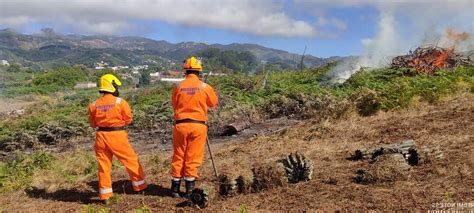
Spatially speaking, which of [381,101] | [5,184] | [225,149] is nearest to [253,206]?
[225,149]

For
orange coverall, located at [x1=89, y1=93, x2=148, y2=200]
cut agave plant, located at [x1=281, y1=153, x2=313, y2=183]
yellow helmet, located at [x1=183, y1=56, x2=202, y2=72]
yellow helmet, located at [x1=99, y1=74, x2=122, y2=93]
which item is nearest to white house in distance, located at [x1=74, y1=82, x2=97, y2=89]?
yellow helmet, located at [x1=99, y1=74, x2=122, y2=93]

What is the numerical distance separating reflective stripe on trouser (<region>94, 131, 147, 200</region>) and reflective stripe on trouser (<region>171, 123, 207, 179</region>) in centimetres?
70

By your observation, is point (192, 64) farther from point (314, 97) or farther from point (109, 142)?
point (314, 97)

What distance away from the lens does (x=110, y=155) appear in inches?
278

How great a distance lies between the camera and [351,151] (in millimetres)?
8297

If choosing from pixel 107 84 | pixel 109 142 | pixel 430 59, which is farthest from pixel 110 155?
pixel 430 59

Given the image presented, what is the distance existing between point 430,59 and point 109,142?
1328 centimetres

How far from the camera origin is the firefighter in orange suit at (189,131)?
6.69 m

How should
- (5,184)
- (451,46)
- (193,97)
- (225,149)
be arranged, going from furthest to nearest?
(451,46)
(225,149)
(5,184)
(193,97)

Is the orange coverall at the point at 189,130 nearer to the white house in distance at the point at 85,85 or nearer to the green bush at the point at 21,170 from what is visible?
the green bush at the point at 21,170

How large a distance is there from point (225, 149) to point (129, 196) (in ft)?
11.2

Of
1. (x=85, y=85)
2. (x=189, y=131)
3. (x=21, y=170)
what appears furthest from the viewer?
(x=85, y=85)

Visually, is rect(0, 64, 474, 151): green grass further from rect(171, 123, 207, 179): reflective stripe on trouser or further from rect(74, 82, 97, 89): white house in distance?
rect(74, 82, 97, 89): white house in distance

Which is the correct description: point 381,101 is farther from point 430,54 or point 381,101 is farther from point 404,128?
point 430,54
